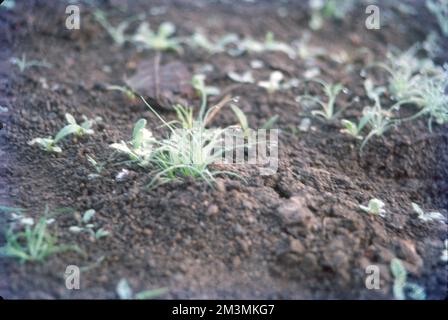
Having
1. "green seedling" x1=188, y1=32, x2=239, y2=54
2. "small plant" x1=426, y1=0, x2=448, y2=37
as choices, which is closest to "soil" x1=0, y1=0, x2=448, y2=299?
"green seedling" x1=188, y1=32, x2=239, y2=54

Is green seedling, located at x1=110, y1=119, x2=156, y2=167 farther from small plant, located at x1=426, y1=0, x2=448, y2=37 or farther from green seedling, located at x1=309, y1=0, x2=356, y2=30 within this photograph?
small plant, located at x1=426, y1=0, x2=448, y2=37

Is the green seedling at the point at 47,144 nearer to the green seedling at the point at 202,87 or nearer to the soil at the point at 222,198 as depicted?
the soil at the point at 222,198

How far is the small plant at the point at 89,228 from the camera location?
191cm

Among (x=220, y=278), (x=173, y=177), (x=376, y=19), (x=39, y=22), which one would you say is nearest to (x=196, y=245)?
(x=220, y=278)

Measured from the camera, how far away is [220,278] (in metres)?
1.83

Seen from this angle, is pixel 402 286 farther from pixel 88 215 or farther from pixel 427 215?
pixel 88 215

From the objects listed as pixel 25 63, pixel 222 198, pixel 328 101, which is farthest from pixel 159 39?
pixel 222 198

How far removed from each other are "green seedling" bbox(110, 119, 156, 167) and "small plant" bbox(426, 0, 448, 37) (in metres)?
2.39

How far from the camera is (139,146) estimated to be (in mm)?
2203

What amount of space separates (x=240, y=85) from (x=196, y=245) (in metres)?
1.31

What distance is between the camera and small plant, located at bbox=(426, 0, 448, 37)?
3578mm

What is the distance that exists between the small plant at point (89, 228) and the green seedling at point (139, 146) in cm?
29

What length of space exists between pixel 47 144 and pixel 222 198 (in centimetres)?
83

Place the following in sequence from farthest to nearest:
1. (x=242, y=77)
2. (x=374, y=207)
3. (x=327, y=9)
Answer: (x=327, y=9) < (x=242, y=77) < (x=374, y=207)
